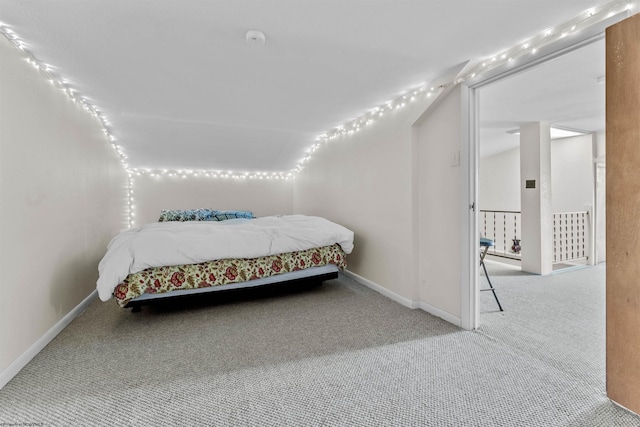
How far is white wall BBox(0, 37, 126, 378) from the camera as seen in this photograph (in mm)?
1611

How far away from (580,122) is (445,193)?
3.00 m

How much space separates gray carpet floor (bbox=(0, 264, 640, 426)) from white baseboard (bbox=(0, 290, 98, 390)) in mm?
39

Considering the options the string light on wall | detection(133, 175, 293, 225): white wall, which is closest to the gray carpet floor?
the string light on wall

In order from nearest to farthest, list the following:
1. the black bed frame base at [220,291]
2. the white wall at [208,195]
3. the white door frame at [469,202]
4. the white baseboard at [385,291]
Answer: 1. the white door frame at [469,202]
2. the black bed frame base at [220,291]
3. the white baseboard at [385,291]
4. the white wall at [208,195]

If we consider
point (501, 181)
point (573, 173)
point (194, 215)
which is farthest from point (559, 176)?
point (194, 215)

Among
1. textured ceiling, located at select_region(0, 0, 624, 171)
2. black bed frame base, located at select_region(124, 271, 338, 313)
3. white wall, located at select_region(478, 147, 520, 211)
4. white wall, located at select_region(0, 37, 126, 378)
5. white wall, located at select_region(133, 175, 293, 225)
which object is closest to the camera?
textured ceiling, located at select_region(0, 0, 624, 171)

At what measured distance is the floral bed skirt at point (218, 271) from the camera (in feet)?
7.41

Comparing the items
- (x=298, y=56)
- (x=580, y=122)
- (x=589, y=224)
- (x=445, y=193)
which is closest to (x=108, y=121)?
(x=298, y=56)

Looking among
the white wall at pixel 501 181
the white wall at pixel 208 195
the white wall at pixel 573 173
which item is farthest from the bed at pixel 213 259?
the white wall at pixel 501 181

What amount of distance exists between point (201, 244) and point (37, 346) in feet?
3.81

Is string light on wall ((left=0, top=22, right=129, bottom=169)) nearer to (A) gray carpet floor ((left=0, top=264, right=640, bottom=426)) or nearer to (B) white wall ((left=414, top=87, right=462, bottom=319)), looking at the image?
(A) gray carpet floor ((left=0, top=264, right=640, bottom=426))

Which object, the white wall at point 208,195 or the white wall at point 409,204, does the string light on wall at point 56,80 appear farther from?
the white wall at point 409,204

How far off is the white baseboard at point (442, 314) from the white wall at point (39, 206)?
9.09 ft

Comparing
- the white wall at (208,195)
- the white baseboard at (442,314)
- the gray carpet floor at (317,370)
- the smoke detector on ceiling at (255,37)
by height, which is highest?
the smoke detector on ceiling at (255,37)
